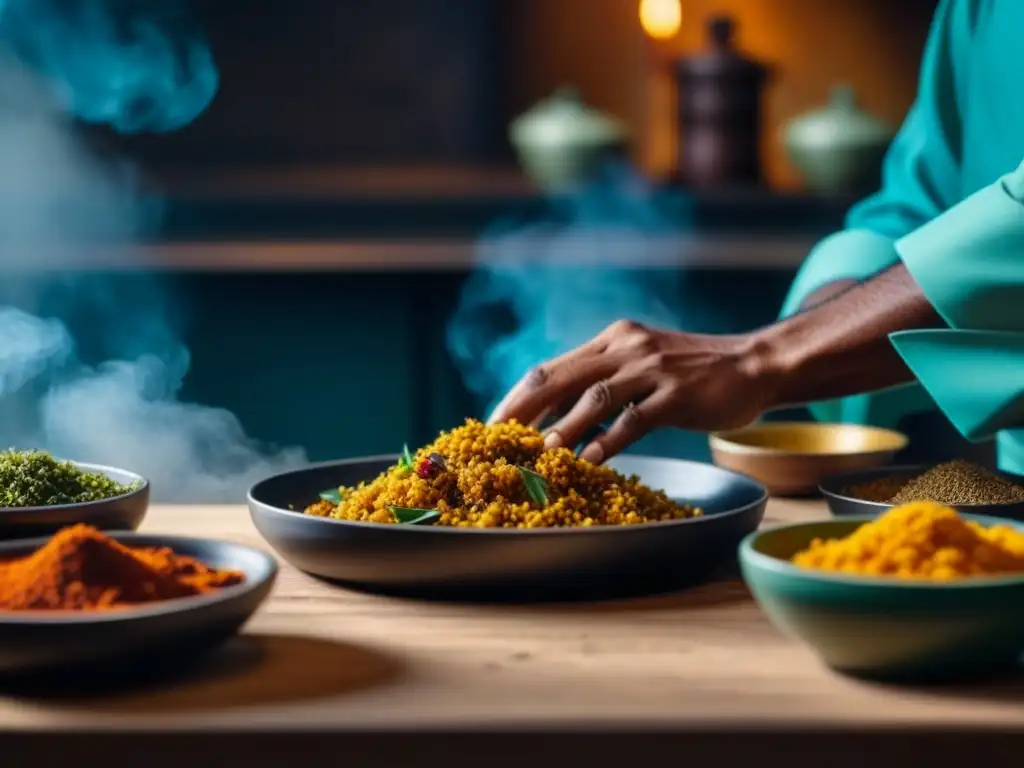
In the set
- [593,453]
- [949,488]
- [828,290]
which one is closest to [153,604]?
[593,453]

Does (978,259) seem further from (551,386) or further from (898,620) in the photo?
(898,620)

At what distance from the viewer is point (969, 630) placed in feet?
2.69

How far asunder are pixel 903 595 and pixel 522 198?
8.67 ft

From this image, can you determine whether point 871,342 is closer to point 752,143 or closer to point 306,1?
point 752,143

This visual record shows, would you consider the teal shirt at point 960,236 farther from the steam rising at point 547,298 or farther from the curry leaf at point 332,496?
the steam rising at point 547,298

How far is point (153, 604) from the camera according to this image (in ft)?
2.85

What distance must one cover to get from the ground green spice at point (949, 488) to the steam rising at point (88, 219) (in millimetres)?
1068

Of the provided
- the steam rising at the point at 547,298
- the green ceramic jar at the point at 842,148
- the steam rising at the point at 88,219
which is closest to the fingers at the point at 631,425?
the steam rising at the point at 88,219

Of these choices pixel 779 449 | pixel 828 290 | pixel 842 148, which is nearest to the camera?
pixel 779 449

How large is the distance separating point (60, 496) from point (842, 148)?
2517 mm

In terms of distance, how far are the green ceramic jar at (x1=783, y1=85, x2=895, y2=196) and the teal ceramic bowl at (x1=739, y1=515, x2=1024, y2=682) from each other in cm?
260

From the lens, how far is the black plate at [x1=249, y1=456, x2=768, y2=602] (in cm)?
102

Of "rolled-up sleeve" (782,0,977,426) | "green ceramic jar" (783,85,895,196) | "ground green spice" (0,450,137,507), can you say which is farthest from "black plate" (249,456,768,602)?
"green ceramic jar" (783,85,895,196)

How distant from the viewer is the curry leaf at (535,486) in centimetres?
112
